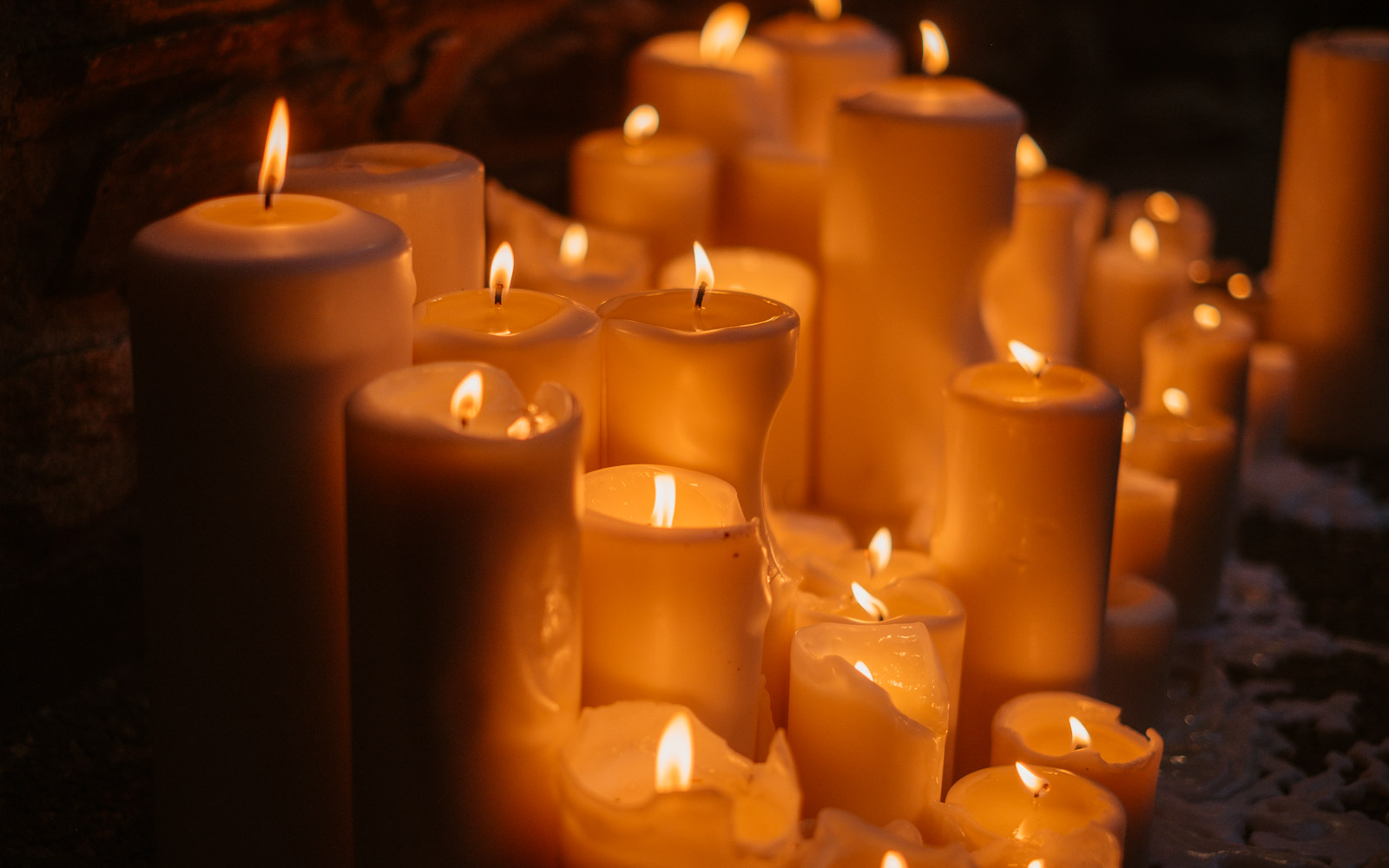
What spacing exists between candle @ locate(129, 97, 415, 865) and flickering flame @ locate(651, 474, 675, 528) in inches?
7.3

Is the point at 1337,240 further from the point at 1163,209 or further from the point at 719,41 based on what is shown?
the point at 719,41

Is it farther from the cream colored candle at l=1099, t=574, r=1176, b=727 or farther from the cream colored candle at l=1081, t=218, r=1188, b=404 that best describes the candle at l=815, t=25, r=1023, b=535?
the cream colored candle at l=1081, t=218, r=1188, b=404

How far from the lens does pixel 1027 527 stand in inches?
41.4

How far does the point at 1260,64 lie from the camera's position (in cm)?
283

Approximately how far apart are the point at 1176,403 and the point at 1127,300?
322 mm

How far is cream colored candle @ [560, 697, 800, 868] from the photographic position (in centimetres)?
75

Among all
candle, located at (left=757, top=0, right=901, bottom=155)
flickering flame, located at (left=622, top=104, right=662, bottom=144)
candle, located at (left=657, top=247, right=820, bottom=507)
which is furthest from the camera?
candle, located at (left=757, top=0, right=901, bottom=155)

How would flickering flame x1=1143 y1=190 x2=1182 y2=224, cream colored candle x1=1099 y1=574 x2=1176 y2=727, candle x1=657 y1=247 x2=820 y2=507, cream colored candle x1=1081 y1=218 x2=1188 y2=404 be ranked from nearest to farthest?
cream colored candle x1=1099 y1=574 x2=1176 y2=727
candle x1=657 y1=247 x2=820 y2=507
cream colored candle x1=1081 y1=218 x2=1188 y2=404
flickering flame x1=1143 y1=190 x2=1182 y2=224

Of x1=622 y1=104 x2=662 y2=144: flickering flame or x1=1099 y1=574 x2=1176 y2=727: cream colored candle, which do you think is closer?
x1=1099 y1=574 x2=1176 y2=727: cream colored candle

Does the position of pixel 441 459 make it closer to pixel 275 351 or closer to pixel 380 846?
pixel 275 351

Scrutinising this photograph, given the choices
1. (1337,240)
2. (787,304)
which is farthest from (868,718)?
(1337,240)

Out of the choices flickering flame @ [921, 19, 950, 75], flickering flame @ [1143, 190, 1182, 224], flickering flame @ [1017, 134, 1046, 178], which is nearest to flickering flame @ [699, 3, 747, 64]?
flickering flame @ [921, 19, 950, 75]

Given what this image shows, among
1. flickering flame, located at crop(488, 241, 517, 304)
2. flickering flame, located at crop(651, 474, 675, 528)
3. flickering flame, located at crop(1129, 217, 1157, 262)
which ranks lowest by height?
flickering flame, located at crop(651, 474, 675, 528)

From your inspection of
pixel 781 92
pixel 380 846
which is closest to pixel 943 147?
pixel 781 92
